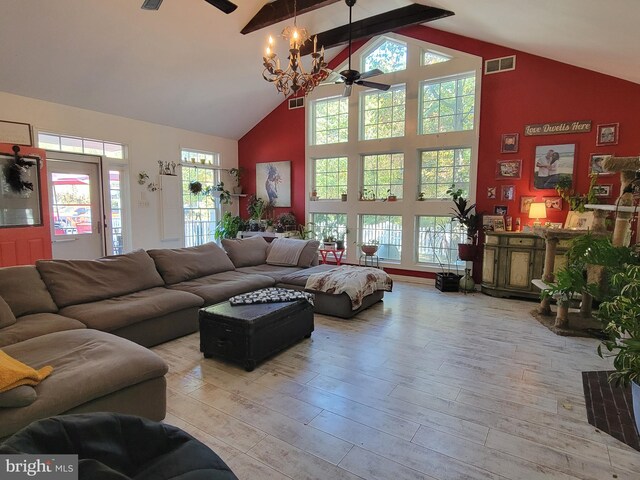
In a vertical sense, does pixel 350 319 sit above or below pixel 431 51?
below

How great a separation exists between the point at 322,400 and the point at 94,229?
16.9 ft

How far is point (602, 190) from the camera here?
4.71 meters

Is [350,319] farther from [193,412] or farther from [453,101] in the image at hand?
[453,101]

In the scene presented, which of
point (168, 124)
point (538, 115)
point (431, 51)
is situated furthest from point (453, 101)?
point (168, 124)

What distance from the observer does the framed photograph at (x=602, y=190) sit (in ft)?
15.3

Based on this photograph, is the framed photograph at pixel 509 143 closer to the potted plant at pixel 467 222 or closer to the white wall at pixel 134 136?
the potted plant at pixel 467 222

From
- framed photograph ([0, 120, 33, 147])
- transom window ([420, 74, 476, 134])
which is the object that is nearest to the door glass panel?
framed photograph ([0, 120, 33, 147])

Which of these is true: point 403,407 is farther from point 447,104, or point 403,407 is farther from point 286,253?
point 447,104

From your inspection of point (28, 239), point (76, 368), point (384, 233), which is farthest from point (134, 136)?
point (76, 368)

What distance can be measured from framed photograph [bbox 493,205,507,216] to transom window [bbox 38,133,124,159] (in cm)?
644

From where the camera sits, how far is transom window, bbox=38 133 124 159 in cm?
505

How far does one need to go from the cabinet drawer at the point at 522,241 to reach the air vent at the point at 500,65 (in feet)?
8.66

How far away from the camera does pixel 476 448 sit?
1.96 meters

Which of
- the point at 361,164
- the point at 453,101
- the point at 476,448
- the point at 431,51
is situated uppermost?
the point at 431,51
